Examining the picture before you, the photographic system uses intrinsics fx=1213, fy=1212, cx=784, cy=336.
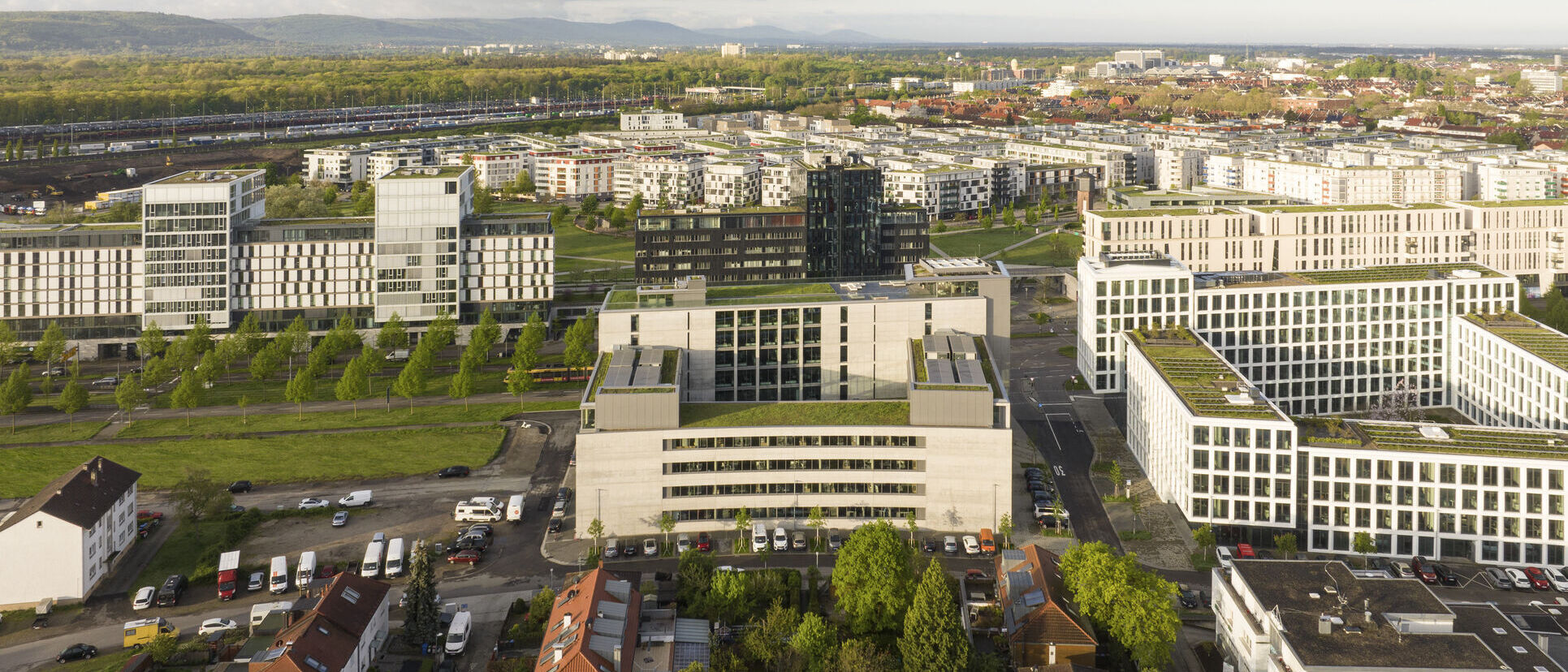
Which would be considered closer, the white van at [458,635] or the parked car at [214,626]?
the white van at [458,635]

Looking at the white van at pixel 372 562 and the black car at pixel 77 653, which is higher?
the white van at pixel 372 562

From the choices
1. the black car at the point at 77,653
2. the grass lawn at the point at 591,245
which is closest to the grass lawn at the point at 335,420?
the black car at the point at 77,653

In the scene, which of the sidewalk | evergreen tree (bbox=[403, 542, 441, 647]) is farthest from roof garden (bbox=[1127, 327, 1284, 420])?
evergreen tree (bbox=[403, 542, 441, 647])

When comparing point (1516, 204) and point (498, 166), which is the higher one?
point (498, 166)

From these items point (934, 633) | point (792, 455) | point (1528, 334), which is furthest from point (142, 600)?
point (1528, 334)

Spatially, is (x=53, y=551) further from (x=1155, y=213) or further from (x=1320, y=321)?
(x=1155, y=213)

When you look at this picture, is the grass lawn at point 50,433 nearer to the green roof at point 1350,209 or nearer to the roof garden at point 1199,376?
the roof garden at point 1199,376
